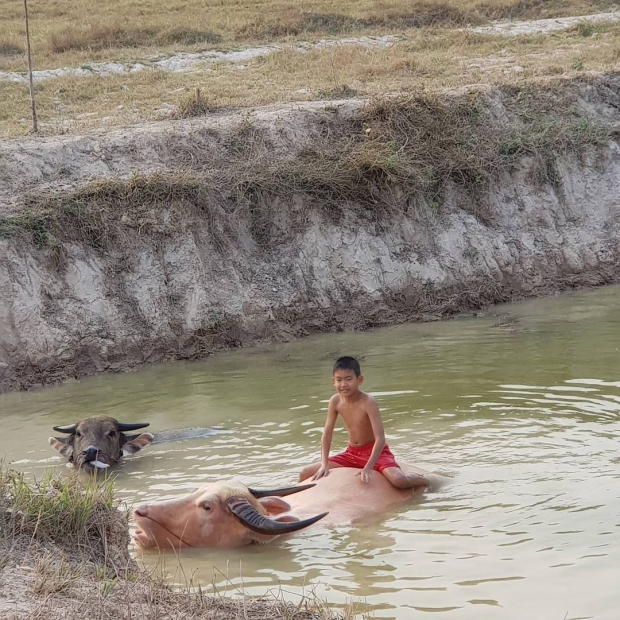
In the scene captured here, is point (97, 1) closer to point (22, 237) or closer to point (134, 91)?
point (134, 91)

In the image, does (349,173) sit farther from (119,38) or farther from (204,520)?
(119,38)

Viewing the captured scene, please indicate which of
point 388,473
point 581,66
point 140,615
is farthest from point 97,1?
point 140,615

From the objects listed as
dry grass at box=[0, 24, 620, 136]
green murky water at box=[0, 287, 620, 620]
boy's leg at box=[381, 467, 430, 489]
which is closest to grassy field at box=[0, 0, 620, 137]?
dry grass at box=[0, 24, 620, 136]

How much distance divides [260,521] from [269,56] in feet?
51.4

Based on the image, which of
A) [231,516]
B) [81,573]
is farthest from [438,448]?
[81,573]

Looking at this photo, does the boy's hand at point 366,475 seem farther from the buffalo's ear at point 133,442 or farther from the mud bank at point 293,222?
the mud bank at point 293,222

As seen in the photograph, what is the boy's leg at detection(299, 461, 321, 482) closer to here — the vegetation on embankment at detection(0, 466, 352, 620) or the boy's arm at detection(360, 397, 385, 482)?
the boy's arm at detection(360, 397, 385, 482)

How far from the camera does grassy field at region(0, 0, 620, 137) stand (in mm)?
15672

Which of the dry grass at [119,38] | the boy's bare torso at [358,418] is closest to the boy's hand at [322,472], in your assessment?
the boy's bare torso at [358,418]

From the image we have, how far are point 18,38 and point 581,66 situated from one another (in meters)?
12.8

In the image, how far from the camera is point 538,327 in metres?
11.8

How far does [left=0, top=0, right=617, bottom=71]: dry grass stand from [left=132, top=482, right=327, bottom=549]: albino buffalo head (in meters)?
15.5

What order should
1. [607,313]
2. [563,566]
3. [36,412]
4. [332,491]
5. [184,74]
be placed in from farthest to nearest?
1. [184,74]
2. [607,313]
3. [36,412]
4. [332,491]
5. [563,566]

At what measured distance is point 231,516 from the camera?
5941mm
